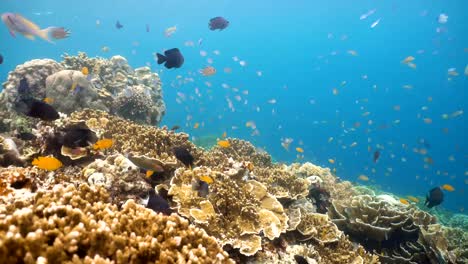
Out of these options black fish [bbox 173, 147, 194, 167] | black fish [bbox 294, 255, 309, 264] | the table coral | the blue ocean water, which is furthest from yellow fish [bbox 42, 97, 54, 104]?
the blue ocean water

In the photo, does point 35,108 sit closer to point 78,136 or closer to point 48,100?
point 78,136

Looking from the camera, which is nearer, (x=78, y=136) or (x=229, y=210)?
(x=229, y=210)

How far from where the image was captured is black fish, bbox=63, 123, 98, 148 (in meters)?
5.90

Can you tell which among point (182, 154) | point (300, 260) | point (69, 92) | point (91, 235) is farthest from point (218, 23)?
point (91, 235)

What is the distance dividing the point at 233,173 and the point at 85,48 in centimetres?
15825

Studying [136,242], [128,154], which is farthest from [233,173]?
[136,242]

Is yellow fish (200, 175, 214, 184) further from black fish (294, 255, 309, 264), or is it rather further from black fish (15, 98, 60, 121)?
black fish (15, 98, 60, 121)

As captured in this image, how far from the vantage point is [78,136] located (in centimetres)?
593

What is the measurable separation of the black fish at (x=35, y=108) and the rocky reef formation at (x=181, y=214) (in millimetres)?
884

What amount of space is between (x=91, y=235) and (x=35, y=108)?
11.7 ft

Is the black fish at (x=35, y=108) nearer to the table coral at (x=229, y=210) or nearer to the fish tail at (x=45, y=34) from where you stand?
the fish tail at (x=45, y=34)

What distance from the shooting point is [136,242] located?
2.80 m

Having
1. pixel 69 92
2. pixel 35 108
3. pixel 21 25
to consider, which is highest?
pixel 69 92

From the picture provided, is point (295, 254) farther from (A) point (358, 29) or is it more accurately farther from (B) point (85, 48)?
(B) point (85, 48)
